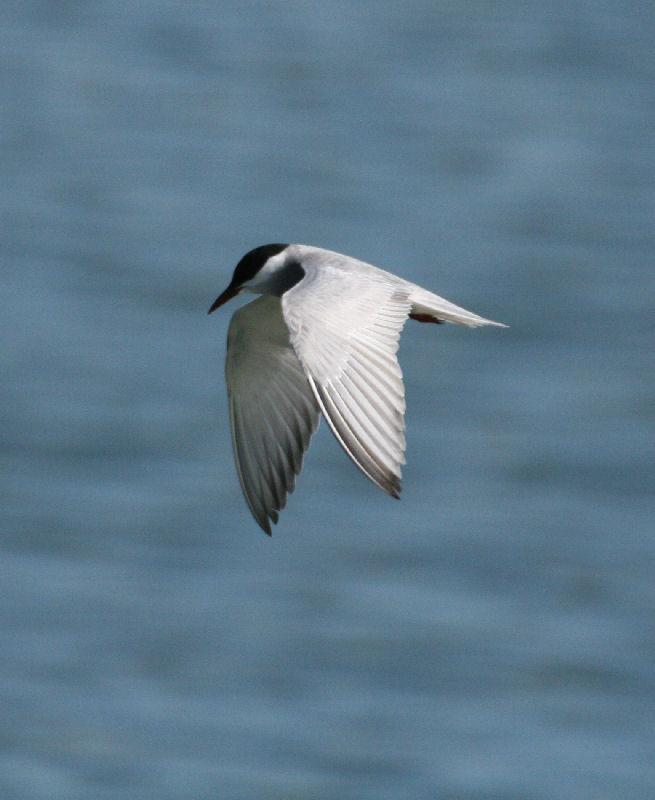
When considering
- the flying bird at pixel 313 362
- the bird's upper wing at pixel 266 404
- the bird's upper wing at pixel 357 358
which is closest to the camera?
the bird's upper wing at pixel 357 358

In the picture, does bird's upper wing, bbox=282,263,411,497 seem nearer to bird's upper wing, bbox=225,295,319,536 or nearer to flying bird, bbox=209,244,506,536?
flying bird, bbox=209,244,506,536

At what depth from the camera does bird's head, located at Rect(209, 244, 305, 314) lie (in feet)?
21.5

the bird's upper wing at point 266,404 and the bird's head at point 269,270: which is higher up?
the bird's head at point 269,270

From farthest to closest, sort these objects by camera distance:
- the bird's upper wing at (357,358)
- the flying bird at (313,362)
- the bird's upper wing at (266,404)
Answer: the bird's upper wing at (266,404) < the flying bird at (313,362) < the bird's upper wing at (357,358)

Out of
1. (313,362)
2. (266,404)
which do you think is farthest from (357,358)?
(266,404)

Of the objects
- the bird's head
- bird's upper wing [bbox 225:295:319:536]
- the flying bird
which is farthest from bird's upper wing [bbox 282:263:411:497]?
bird's upper wing [bbox 225:295:319:536]

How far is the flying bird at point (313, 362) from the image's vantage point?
513cm

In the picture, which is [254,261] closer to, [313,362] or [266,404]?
[266,404]

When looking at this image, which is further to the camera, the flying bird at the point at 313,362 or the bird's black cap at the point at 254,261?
the bird's black cap at the point at 254,261

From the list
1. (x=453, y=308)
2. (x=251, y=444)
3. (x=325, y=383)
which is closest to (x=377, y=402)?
(x=325, y=383)

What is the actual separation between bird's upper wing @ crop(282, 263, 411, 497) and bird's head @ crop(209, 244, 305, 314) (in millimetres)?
541

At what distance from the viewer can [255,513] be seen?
6.47m

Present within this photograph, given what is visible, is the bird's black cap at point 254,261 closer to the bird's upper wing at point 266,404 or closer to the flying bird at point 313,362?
the flying bird at point 313,362

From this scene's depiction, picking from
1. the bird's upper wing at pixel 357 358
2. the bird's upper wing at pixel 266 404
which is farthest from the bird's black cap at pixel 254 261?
the bird's upper wing at pixel 357 358
